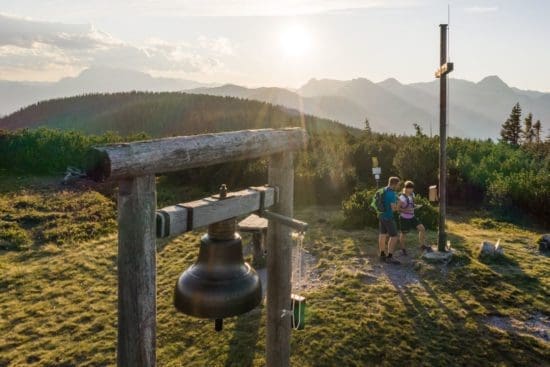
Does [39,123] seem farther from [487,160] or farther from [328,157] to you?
[487,160]

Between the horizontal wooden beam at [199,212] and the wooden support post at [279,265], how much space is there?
0.71 metres

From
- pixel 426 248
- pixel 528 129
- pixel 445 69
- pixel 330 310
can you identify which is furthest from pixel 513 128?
pixel 330 310

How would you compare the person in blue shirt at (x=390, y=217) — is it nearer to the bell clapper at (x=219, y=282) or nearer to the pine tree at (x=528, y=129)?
the bell clapper at (x=219, y=282)

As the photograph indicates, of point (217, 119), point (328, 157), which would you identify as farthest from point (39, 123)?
point (328, 157)

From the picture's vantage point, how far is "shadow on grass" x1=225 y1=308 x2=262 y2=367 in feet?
19.5

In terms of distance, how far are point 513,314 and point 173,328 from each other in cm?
531

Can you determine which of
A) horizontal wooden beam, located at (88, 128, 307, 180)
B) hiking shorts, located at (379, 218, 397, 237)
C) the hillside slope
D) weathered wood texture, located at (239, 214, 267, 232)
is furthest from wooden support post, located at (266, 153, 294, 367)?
the hillside slope

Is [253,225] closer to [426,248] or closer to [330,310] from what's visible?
[330,310]

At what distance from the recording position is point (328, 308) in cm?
727

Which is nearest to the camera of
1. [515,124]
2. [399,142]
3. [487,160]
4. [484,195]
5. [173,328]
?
[173,328]

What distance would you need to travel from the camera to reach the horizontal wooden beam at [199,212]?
2.35m

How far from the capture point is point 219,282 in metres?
2.60

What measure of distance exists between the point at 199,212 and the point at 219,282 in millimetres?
437

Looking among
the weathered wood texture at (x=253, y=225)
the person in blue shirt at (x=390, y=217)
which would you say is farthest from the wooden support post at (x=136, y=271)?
the person in blue shirt at (x=390, y=217)
